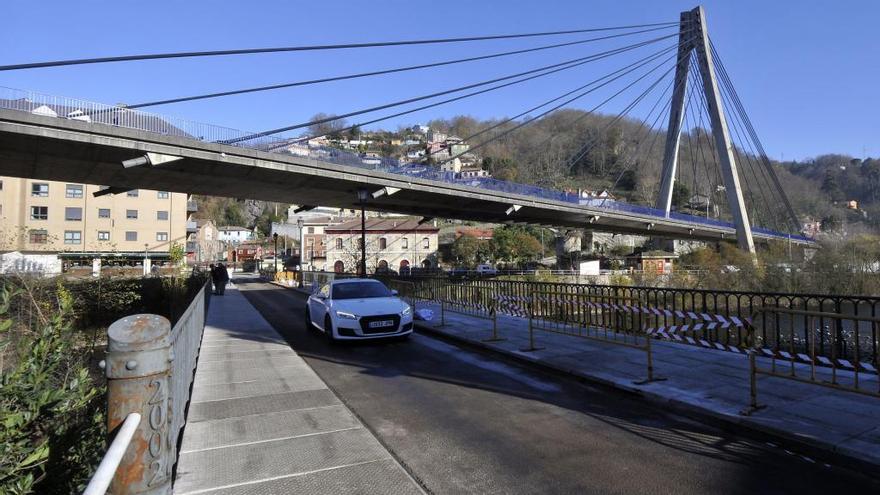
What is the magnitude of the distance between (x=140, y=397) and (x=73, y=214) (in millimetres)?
80822

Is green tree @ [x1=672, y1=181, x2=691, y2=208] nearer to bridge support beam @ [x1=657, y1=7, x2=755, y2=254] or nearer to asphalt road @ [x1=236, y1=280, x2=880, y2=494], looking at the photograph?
bridge support beam @ [x1=657, y1=7, x2=755, y2=254]

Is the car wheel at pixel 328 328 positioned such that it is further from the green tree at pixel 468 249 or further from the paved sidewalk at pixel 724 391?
the green tree at pixel 468 249

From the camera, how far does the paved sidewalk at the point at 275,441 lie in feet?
14.3

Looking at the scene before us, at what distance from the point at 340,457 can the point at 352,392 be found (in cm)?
252

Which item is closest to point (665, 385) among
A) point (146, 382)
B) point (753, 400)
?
point (753, 400)

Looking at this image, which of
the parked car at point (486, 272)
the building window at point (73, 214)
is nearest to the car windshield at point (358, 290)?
the parked car at point (486, 272)

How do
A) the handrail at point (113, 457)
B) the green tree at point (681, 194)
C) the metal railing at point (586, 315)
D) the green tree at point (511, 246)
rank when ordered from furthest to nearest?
1. the green tree at point (681, 194)
2. the green tree at point (511, 246)
3. the metal railing at point (586, 315)
4. the handrail at point (113, 457)

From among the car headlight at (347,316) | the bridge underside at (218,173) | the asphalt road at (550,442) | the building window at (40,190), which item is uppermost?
the building window at (40,190)

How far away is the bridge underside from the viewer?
21938 mm

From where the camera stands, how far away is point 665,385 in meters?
7.23

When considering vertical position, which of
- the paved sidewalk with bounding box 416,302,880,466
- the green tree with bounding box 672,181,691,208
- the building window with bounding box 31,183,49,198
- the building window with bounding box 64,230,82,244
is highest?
the green tree with bounding box 672,181,691,208

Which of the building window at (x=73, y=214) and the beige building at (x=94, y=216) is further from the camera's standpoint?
the building window at (x=73, y=214)

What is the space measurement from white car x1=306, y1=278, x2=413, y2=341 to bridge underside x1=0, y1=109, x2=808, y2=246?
51.4 feet

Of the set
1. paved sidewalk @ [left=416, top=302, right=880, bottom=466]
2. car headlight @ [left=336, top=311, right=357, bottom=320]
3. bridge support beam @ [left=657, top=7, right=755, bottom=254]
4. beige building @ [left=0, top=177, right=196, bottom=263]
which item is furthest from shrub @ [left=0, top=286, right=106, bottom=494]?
beige building @ [left=0, top=177, right=196, bottom=263]
